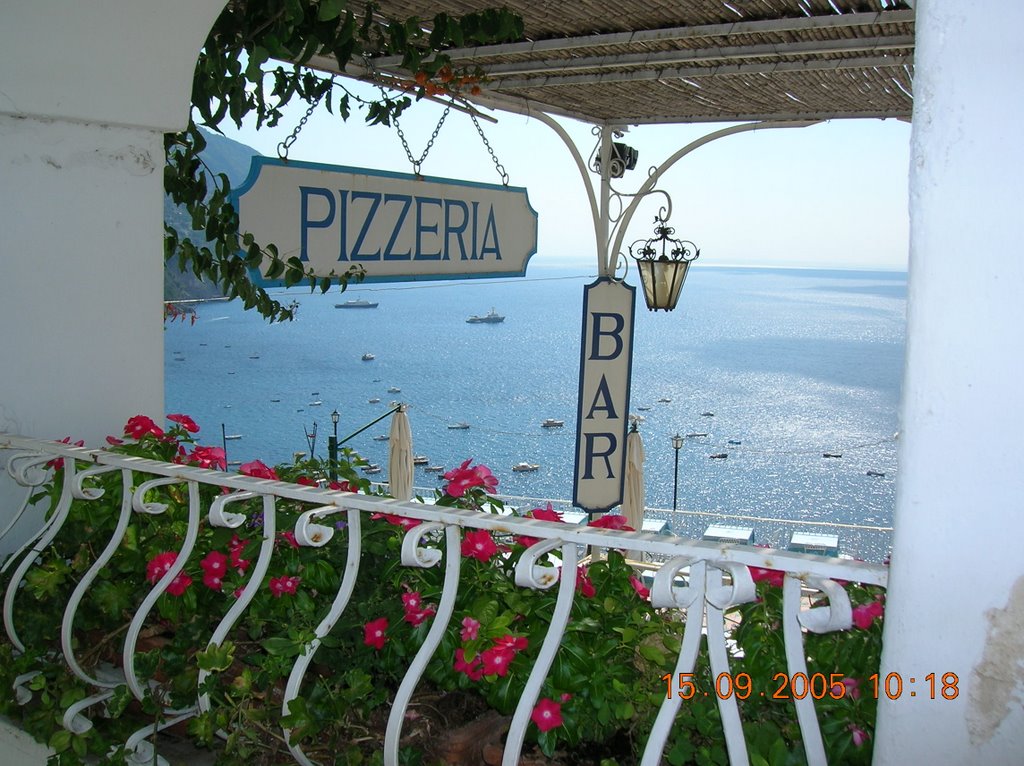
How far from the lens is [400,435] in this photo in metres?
6.14

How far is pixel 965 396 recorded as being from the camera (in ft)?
2.91

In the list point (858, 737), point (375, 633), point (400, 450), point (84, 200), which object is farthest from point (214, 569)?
point (400, 450)

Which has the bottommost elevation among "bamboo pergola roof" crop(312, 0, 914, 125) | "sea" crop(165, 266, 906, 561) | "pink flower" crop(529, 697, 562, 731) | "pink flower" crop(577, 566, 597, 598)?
"sea" crop(165, 266, 906, 561)

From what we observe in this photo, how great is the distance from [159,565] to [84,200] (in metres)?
0.88

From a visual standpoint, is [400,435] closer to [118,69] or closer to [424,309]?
[118,69]

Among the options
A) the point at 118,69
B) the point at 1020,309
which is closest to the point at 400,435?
the point at 118,69

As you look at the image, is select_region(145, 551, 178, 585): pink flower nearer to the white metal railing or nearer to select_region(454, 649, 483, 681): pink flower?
the white metal railing

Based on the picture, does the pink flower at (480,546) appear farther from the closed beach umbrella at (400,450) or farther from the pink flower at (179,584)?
the closed beach umbrella at (400,450)

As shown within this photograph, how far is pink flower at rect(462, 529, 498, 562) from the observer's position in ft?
4.55

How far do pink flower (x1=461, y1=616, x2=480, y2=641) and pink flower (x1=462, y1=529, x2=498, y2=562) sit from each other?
12 cm

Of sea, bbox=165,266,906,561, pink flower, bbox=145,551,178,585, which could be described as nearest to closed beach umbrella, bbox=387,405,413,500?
sea, bbox=165,266,906,561

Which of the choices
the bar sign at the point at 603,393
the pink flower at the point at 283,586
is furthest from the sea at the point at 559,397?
the pink flower at the point at 283,586

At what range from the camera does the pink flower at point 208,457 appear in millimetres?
1852

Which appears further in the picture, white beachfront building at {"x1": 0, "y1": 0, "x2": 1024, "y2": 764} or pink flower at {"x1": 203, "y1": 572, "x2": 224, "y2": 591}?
pink flower at {"x1": 203, "y1": 572, "x2": 224, "y2": 591}
